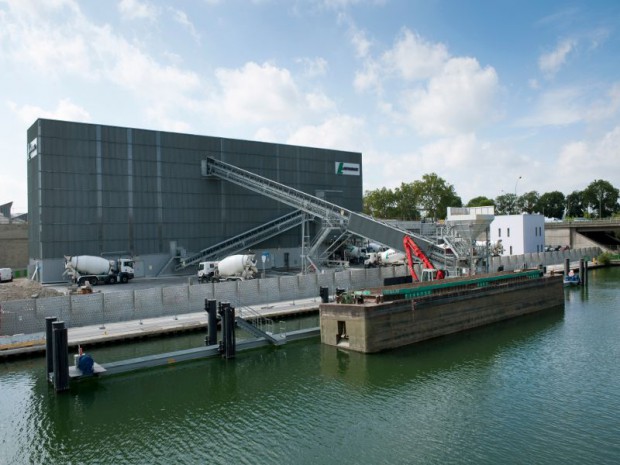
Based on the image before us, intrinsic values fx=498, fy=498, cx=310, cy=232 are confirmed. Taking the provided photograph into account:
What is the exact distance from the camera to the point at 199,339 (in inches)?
1373

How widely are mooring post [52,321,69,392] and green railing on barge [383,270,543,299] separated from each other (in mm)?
18646

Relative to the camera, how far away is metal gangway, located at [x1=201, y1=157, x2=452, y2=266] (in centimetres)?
5212

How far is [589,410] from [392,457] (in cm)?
994

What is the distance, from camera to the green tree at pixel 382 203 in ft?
452

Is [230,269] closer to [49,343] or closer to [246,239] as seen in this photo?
[246,239]

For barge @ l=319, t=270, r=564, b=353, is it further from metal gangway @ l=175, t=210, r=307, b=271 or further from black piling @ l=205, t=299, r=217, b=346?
metal gangway @ l=175, t=210, r=307, b=271

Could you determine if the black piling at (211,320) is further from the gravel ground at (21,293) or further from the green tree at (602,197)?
the green tree at (602,197)

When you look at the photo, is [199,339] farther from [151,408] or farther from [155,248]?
[155,248]

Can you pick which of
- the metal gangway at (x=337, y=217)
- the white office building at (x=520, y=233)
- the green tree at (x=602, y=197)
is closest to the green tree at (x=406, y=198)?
the white office building at (x=520, y=233)

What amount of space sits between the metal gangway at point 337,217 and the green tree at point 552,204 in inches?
6185

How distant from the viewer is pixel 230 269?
55.1 meters

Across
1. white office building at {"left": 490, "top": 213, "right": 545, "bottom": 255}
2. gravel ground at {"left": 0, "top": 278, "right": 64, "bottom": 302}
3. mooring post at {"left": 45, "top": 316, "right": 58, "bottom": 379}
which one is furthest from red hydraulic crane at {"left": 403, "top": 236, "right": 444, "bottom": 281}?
white office building at {"left": 490, "top": 213, "right": 545, "bottom": 255}

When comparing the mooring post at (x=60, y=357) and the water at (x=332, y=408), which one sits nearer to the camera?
the water at (x=332, y=408)

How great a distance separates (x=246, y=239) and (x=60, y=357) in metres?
43.6
